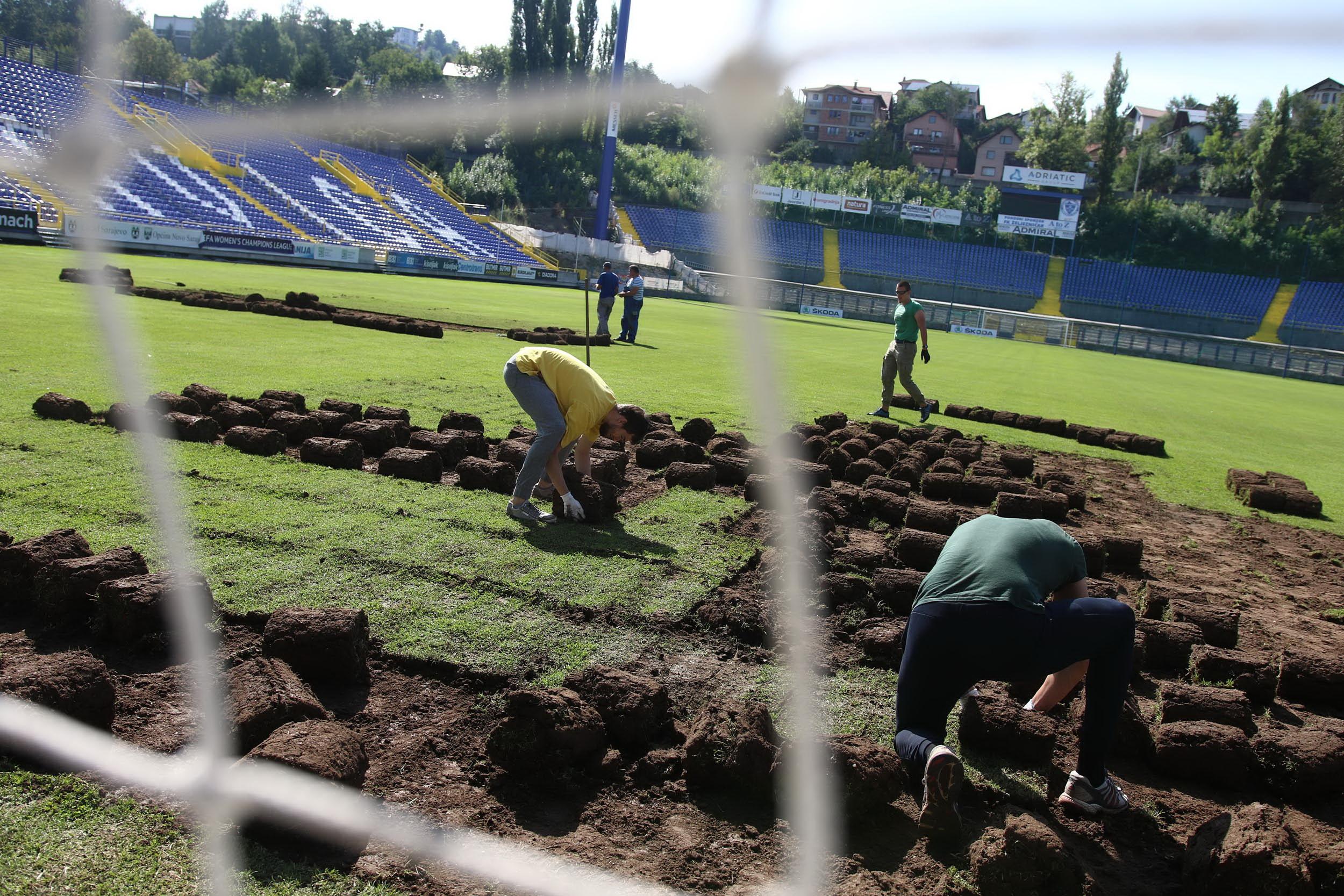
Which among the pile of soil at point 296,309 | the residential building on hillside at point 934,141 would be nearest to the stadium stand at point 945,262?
the residential building on hillside at point 934,141

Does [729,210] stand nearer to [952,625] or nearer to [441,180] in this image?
[952,625]

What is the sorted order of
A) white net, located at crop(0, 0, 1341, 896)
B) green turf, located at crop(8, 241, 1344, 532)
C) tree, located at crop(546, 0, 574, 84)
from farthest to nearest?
green turf, located at crop(8, 241, 1344, 532) < tree, located at crop(546, 0, 574, 84) < white net, located at crop(0, 0, 1341, 896)

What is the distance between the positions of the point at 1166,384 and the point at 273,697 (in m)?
31.2

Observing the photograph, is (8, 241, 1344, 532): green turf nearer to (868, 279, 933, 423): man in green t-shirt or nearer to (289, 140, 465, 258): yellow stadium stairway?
(868, 279, 933, 423): man in green t-shirt

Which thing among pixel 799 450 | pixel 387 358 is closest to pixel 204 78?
pixel 387 358

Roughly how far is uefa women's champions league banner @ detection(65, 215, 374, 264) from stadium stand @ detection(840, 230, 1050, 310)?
35.7m

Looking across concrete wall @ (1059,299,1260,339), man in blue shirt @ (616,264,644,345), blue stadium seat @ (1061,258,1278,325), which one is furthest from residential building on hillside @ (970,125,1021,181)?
man in blue shirt @ (616,264,644,345)

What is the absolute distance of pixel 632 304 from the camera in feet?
72.4

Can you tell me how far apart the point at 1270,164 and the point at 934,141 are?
22.5 metres

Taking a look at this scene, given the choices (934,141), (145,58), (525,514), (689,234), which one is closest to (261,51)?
(689,234)

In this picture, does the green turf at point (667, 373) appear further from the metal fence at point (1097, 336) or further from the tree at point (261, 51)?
the tree at point (261, 51)

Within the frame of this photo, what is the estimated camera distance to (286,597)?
16.5 ft

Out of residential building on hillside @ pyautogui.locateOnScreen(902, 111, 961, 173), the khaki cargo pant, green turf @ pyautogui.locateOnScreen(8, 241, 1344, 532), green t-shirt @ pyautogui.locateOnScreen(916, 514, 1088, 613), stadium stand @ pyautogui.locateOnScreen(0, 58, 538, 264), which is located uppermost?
residential building on hillside @ pyautogui.locateOnScreen(902, 111, 961, 173)

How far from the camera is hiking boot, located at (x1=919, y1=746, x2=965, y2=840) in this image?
3443 mm
